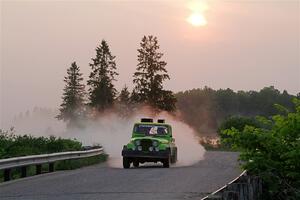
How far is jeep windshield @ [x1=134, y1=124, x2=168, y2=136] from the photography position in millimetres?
27078

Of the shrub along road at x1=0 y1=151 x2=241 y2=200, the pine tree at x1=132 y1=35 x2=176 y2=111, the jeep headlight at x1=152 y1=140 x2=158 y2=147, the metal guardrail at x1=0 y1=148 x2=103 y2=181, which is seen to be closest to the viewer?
the shrub along road at x1=0 y1=151 x2=241 y2=200

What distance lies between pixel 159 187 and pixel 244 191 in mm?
6192

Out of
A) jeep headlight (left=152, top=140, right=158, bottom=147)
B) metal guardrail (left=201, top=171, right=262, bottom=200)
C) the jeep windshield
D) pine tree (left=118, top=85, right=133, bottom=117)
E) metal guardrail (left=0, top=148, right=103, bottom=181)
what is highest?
pine tree (left=118, top=85, right=133, bottom=117)

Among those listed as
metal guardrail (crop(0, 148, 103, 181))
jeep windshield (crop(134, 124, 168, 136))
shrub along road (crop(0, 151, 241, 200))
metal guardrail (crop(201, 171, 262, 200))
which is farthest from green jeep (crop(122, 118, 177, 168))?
metal guardrail (crop(201, 171, 262, 200))

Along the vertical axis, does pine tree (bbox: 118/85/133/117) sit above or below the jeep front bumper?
above

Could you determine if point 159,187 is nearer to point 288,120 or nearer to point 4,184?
point 4,184

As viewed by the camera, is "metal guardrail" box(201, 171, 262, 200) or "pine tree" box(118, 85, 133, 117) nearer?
"metal guardrail" box(201, 171, 262, 200)

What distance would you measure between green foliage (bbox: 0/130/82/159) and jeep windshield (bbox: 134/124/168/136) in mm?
3822

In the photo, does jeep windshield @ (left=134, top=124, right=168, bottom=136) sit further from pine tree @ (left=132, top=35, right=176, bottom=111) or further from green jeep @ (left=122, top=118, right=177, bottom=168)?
pine tree @ (left=132, top=35, right=176, bottom=111)

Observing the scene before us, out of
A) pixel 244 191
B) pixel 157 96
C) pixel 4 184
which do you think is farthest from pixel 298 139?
pixel 157 96

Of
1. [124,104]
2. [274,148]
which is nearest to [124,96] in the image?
[124,104]

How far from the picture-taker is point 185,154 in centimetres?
3484

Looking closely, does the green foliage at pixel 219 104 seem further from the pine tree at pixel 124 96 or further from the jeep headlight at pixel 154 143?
the jeep headlight at pixel 154 143

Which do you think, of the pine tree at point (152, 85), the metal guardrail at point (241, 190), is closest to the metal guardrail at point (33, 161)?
the metal guardrail at point (241, 190)
